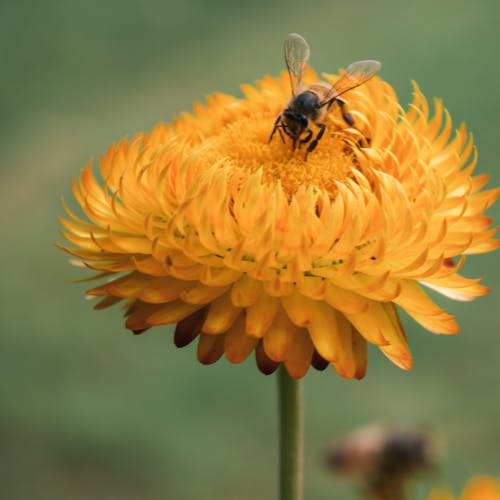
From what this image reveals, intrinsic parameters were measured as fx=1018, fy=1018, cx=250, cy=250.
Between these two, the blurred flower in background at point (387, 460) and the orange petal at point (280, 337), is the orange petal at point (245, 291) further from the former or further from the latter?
the blurred flower in background at point (387, 460)

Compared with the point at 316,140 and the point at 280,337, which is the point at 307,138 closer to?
the point at 316,140

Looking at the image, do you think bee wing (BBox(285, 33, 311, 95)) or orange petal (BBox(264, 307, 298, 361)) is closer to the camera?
orange petal (BBox(264, 307, 298, 361))

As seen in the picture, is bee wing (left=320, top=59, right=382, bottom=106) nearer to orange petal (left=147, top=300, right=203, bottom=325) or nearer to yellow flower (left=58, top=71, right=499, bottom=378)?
yellow flower (left=58, top=71, right=499, bottom=378)

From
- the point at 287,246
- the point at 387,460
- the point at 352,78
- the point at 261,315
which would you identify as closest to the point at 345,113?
the point at 352,78

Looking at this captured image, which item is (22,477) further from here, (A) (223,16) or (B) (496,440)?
(A) (223,16)

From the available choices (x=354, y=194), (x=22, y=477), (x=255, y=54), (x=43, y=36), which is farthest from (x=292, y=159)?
(x=43, y=36)

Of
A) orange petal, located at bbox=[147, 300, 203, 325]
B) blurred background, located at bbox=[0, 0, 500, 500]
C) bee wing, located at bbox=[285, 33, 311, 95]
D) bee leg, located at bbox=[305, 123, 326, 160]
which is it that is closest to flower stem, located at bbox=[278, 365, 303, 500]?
orange petal, located at bbox=[147, 300, 203, 325]
